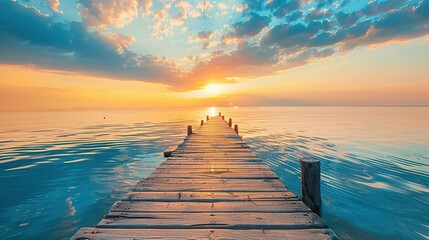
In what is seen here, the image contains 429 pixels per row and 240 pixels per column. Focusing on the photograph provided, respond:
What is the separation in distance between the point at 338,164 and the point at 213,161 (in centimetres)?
1030

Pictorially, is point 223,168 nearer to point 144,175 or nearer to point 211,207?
point 211,207

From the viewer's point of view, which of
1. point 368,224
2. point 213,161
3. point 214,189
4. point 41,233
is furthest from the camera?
point 213,161

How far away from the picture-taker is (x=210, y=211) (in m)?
3.65

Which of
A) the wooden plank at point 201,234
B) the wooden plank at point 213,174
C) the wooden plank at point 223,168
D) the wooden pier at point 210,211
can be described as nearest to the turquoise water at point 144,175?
the wooden plank at point 223,168

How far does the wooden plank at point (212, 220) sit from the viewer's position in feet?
10.3

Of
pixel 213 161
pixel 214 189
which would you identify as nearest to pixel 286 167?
pixel 213 161

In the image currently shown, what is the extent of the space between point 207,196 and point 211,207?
50 cm

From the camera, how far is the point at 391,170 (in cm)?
1254

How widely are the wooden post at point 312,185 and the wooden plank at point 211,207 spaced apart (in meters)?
0.29

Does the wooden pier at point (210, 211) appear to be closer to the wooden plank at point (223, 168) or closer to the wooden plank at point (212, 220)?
the wooden plank at point (212, 220)

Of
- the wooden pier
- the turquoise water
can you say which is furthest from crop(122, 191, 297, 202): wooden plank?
the turquoise water

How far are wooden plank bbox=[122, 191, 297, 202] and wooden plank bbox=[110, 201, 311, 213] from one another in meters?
0.14

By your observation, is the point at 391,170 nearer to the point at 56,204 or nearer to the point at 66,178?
the point at 56,204

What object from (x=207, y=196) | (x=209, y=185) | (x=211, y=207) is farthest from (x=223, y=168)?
(x=211, y=207)
